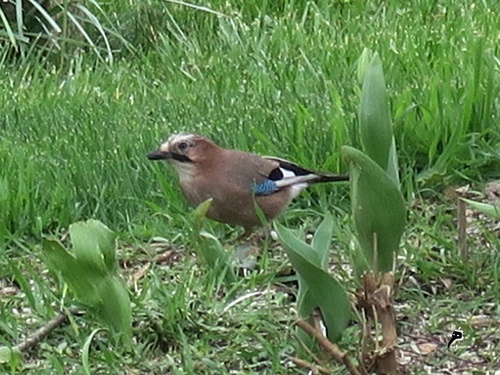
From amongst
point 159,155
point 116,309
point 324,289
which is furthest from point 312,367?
point 159,155

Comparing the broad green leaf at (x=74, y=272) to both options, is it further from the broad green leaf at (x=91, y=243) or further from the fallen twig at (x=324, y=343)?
the fallen twig at (x=324, y=343)

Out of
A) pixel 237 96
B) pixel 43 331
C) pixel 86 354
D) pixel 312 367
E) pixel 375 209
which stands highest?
pixel 375 209

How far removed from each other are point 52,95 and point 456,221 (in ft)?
9.42

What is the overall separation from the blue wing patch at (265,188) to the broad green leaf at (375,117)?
1.08m

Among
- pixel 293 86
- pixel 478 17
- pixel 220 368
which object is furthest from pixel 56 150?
pixel 478 17

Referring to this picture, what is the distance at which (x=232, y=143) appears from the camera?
501cm

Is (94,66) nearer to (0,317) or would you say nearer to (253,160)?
(253,160)

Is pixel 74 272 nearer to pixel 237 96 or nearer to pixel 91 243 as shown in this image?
pixel 91 243

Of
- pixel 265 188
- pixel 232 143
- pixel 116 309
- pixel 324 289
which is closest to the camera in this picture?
pixel 324 289

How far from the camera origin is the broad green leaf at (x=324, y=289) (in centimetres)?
298

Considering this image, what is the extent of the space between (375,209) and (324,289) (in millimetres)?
248

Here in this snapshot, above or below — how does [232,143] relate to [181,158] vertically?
below

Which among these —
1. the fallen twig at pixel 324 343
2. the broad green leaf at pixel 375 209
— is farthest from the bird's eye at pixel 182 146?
the fallen twig at pixel 324 343

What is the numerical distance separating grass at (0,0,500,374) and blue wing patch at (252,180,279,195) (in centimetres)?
22
